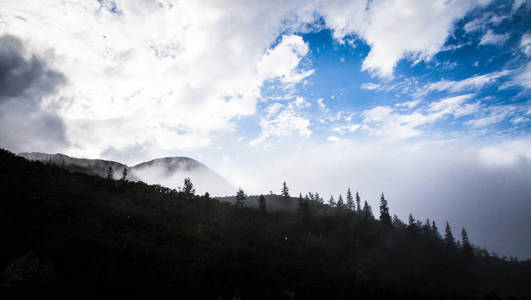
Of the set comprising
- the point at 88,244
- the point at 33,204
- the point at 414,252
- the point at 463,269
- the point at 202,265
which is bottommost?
the point at 463,269

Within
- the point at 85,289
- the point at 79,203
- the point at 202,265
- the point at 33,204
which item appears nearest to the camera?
the point at 85,289

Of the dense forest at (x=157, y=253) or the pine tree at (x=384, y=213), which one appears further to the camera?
the pine tree at (x=384, y=213)

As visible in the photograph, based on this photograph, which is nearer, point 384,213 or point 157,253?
point 157,253

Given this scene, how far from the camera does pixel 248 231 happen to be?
33469 millimetres

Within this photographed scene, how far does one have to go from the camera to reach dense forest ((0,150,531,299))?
1027cm

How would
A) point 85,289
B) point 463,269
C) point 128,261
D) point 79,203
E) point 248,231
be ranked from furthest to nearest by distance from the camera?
point 463,269 → point 248,231 → point 79,203 → point 128,261 → point 85,289

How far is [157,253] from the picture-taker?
15.7 m

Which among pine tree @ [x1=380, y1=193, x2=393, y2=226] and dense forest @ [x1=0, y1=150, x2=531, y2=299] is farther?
pine tree @ [x1=380, y1=193, x2=393, y2=226]

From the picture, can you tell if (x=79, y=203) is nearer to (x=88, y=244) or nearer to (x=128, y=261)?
(x=88, y=244)

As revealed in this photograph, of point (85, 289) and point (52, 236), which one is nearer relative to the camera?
point (85, 289)

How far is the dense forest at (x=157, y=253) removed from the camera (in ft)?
33.7

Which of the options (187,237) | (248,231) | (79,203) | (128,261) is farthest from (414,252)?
(79,203)

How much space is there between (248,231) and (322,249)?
12380mm

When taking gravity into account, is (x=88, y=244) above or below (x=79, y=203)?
below
